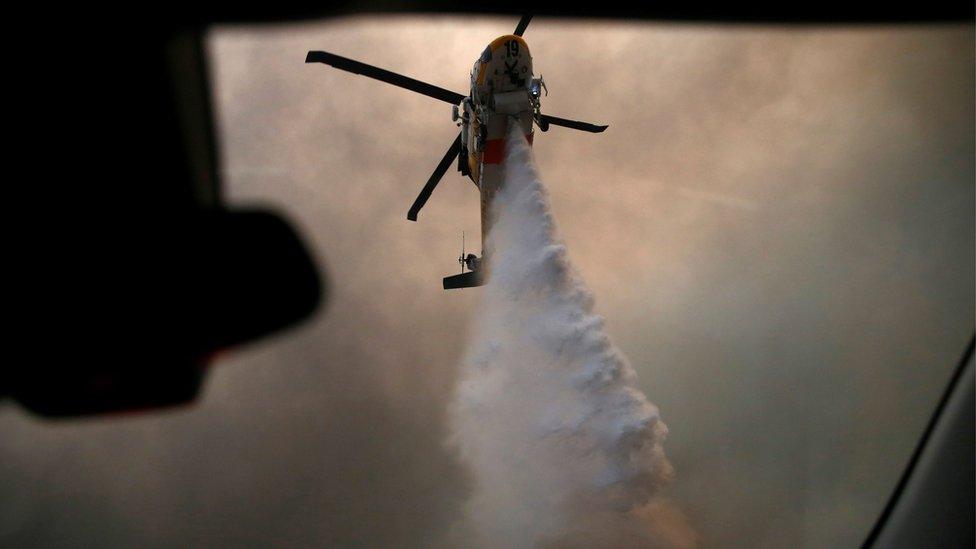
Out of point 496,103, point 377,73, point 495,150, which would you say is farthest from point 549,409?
point 377,73

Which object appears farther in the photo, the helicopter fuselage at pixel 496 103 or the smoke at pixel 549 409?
the helicopter fuselage at pixel 496 103

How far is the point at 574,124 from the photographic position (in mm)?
11125

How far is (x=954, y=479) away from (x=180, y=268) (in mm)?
3458

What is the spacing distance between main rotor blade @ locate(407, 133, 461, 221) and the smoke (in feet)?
4.13

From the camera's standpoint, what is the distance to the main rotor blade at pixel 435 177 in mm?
11602

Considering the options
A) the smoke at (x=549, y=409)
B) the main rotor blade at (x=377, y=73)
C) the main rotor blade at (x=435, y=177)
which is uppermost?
the main rotor blade at (x=377, y=73)

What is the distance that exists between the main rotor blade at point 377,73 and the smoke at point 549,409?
1.35 meters

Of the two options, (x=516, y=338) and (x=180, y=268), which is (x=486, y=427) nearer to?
(x=516, y=338)

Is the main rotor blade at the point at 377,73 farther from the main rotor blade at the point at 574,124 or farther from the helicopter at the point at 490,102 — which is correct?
the main rotor blade at the point at 574,124

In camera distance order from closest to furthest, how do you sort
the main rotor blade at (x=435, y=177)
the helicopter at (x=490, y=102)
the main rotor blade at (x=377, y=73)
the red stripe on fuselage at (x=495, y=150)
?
1. the main rotor blade at (x=377, y=73)
2. the helicopter at (x=490, y=102)
3. the red stripe on fuselage at (x=495, y=150)
4. the main rotor blade at (x=435, y=177)

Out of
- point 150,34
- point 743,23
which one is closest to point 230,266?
point 150,34

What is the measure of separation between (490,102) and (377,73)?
1718 mm

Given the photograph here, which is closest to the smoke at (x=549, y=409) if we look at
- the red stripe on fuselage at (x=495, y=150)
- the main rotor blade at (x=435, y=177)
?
the red stripe on fuselage at (x=495, y=150)

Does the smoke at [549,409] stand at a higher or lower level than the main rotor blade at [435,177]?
lower
